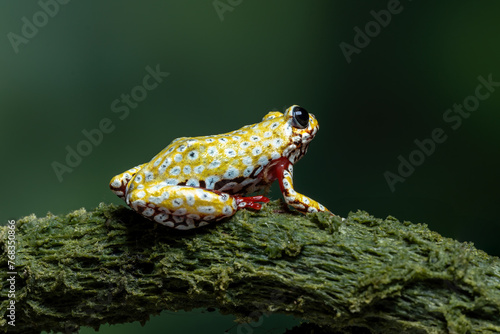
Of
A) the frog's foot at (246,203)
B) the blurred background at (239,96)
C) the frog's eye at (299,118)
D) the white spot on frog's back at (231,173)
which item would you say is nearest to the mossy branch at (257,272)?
the frog's foot at (246,203)

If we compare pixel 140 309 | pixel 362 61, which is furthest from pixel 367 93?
pixel 140 309

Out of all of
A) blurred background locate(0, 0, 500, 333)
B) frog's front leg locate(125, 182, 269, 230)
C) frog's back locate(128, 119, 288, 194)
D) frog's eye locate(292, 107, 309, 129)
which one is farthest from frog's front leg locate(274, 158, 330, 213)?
blurred background locate(0, 0, 500, 333)

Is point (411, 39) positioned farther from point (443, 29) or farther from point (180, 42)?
point (180, 42)

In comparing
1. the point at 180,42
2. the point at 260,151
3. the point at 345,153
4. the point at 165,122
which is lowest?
the point at 345,153

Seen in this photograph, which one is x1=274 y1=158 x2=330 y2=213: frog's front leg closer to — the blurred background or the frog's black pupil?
the frog's black pupil

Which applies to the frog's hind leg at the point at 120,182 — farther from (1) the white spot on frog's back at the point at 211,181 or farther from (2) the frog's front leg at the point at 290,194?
(2) the frog's front leg at the point at 290,194

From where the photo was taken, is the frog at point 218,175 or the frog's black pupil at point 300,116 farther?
the frog's black pupil at point 300,116
